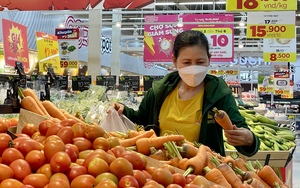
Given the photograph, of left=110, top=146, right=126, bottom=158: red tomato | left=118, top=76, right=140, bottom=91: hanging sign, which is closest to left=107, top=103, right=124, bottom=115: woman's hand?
left=110, top=146, right=126, bottom=158: red tomato

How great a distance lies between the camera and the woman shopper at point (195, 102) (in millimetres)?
3025

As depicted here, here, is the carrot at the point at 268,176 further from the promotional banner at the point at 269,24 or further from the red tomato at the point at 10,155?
the promotional banner at the point at 269,24

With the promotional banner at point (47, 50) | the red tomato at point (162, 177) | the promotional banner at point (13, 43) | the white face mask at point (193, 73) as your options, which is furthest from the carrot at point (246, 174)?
the promotional banner at point (47, 50)

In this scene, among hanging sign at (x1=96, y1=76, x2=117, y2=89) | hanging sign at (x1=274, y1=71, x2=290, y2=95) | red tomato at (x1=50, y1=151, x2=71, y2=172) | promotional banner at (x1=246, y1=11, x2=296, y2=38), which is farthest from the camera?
hanging sign at (x1=274, y1=71, x2=290, y2=95)

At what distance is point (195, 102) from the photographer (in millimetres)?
3143

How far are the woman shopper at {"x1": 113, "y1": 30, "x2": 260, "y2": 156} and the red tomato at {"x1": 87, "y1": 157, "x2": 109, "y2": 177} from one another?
4.15 feet

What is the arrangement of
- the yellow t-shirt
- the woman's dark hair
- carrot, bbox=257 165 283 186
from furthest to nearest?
1. the yellow t-shirt
2. the woman's dark hair
3. carrot, bbox=257 165 283 186

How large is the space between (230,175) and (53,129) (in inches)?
39.2

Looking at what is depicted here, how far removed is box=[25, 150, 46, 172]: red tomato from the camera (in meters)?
1.85

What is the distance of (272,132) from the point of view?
657cm

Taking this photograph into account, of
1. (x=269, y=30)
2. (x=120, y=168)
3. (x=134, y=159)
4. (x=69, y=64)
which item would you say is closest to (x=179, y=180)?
(x=134, y=159)

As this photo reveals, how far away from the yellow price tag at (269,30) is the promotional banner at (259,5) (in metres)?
2.12

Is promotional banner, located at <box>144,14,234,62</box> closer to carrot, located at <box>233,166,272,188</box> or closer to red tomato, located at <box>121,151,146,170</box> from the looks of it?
carrot, located at <box>233,166,272,188</box>

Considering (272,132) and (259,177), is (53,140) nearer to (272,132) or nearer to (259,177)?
(259,177)
